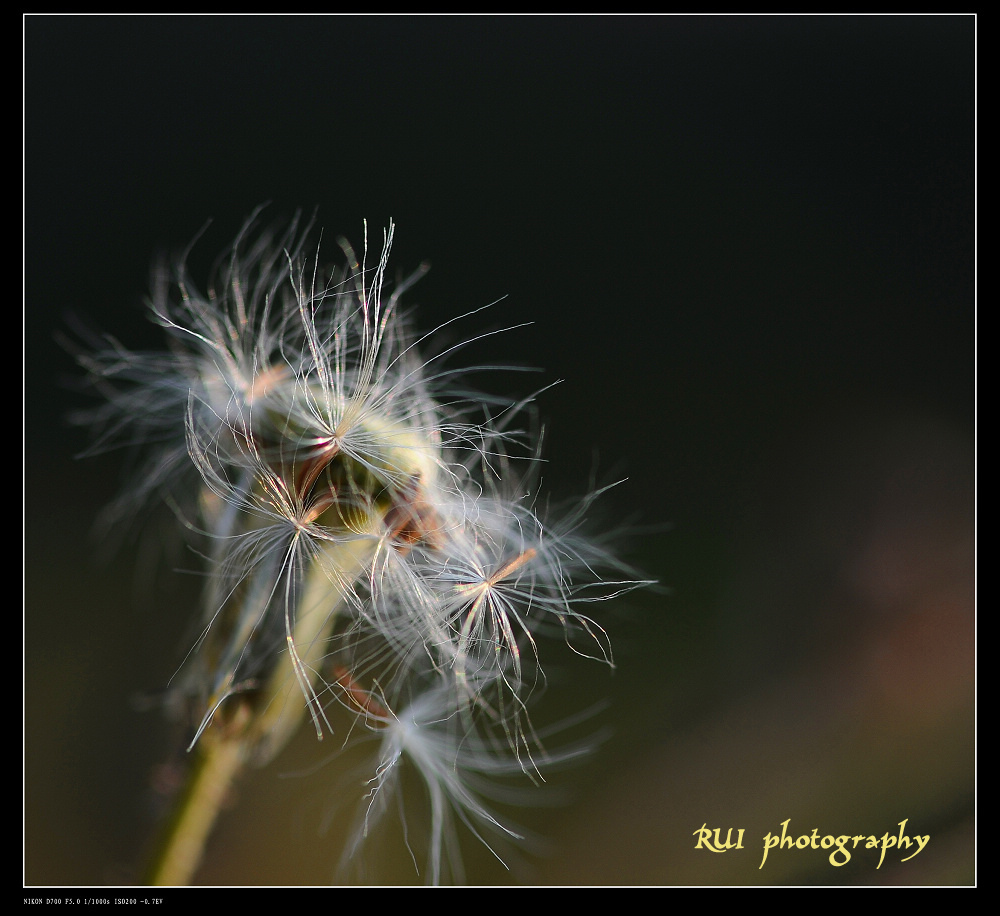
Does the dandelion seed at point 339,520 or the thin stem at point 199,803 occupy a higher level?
the dandelion seed at point 339,520

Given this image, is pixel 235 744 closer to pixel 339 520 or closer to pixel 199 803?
pixel 199 803

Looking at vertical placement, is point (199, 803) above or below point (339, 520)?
below

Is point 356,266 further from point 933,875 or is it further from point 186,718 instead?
point 933,875

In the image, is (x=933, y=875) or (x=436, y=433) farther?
(x=933, y=875)

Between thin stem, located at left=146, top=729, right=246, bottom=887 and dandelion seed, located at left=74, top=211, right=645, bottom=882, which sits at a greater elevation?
dandelion seed, located at left=74, top=211, right=645, bottom=882

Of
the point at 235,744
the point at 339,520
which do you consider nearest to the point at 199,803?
the point at 235,744

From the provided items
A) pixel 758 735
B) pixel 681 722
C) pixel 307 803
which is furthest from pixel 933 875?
pixel 307 803

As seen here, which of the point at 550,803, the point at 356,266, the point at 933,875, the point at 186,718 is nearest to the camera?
the point at 186,718

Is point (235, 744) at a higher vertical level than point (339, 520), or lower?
lower
